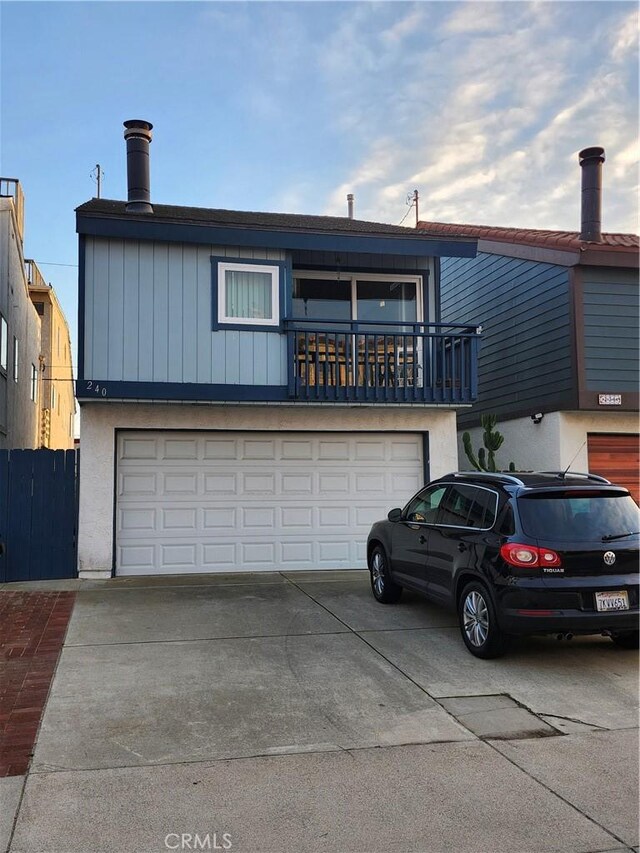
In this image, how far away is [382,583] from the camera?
28.4 ft

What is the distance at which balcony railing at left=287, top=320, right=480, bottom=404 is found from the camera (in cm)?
1089

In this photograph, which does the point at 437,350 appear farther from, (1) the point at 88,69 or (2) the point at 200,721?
(2) the point at 200,721

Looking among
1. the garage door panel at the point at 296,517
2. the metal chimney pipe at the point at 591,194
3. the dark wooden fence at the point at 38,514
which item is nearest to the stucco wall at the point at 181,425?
the dark wooden fence at the point at 38,514

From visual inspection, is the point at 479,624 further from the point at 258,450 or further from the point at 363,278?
the point at 363,278

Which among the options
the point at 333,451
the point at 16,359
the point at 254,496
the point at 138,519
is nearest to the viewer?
the point at 138,519

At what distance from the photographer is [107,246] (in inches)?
416

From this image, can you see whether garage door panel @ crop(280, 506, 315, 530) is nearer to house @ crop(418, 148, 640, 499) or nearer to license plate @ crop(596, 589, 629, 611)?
house @ crop(418, 148, 640, 499)

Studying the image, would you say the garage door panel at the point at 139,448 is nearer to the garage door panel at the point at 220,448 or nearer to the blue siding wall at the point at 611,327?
the garage door panel at the point at 220,448

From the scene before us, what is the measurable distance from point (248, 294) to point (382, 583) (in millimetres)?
5079

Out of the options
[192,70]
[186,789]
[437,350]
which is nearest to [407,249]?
[437,350]

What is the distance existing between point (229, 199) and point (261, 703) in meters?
11.9

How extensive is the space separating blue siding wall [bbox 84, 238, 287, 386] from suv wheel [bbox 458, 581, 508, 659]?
209 inches

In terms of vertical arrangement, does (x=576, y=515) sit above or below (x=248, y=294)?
below

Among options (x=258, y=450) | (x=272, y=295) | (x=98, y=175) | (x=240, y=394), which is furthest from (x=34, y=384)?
(x=240, y=394)
